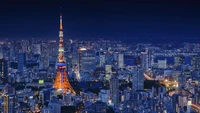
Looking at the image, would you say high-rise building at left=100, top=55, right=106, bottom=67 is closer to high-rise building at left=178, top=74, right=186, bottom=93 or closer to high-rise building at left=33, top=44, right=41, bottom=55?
high-rise building at left=33, top=44, right=41, bottom=55

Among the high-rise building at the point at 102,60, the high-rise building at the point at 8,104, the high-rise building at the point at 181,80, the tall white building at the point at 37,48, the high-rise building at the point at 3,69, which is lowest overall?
the high-rise building at the point at 8,104

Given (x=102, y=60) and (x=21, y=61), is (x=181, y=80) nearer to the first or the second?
(x=102, y=60)

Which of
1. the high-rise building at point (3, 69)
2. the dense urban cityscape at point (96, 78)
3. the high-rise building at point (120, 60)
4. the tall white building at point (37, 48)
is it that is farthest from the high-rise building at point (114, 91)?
the tall white building at point (37, 48)

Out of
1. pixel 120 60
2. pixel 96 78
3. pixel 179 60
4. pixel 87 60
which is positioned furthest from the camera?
pixel 120 60

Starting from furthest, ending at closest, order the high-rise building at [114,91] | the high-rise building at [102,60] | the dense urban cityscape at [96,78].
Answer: the high-rise building at [102,60] → the high-rise building at [114,91] → the dense urban cityscape at [96,78]

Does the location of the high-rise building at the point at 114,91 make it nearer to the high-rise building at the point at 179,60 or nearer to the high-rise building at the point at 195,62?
the high-rise building at the point at 195,62

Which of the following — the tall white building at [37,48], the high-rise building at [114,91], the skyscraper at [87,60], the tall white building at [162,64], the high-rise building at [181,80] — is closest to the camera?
the high-rise building at [114,91]

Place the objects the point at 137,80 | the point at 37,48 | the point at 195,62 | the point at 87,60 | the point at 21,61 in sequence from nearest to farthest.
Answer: the point at 137,80 → the point at 195,62 → the point at 21,61 → the point at 87,60 → the point at 37,48

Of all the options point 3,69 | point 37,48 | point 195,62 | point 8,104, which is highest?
point 37,48

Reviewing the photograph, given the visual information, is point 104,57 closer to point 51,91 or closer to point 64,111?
point 51,91

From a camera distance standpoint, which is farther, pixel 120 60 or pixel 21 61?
pixel 120 60

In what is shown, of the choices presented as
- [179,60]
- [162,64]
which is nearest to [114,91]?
[162,64]
